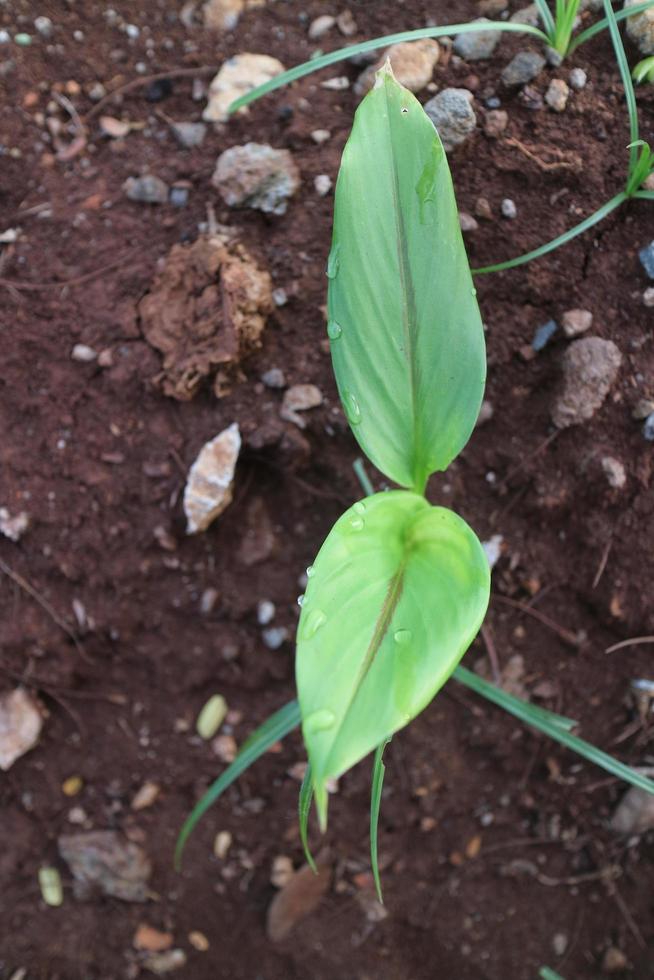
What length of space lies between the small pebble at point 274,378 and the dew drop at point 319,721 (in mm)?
564

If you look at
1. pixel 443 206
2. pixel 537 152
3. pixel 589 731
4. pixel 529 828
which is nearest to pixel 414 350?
pixel 443 206

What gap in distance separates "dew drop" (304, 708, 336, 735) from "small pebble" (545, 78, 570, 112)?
85cm

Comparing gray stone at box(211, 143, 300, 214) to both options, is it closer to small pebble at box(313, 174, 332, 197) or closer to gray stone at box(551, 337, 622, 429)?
small pebble at box(313, 174, 332, 197)

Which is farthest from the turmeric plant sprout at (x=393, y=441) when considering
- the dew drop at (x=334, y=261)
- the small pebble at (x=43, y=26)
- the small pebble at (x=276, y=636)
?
the small pebble at (x=43, y=26)

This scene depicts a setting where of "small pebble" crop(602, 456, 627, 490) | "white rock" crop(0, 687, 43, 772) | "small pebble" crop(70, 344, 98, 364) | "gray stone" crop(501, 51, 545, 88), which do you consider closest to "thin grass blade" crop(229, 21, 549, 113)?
"gray stone" crop(501, 51, 545, 88)

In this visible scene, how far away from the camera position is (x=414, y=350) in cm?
81

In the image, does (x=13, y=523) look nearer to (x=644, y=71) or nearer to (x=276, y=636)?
(x=276, y=636)

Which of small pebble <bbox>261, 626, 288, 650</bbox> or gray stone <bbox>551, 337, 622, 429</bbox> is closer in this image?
gray stone <bbox>551, 337, 622, 429</bbox>

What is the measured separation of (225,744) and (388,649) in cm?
56

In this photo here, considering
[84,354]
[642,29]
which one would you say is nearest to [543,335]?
[642,29]

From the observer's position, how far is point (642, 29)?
3.22 feet

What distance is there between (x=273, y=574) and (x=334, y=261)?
0.48 meters

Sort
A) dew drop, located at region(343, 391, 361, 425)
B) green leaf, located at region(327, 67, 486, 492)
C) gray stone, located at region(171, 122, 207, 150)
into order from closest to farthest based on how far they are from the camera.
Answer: green leaf, located at region(327, 67, 486, 492)
dew drop, located at region(343, 391, 361, 425)
gray stone, located at region(171, 122, 207, 150)

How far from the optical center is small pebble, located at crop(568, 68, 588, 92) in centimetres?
101
